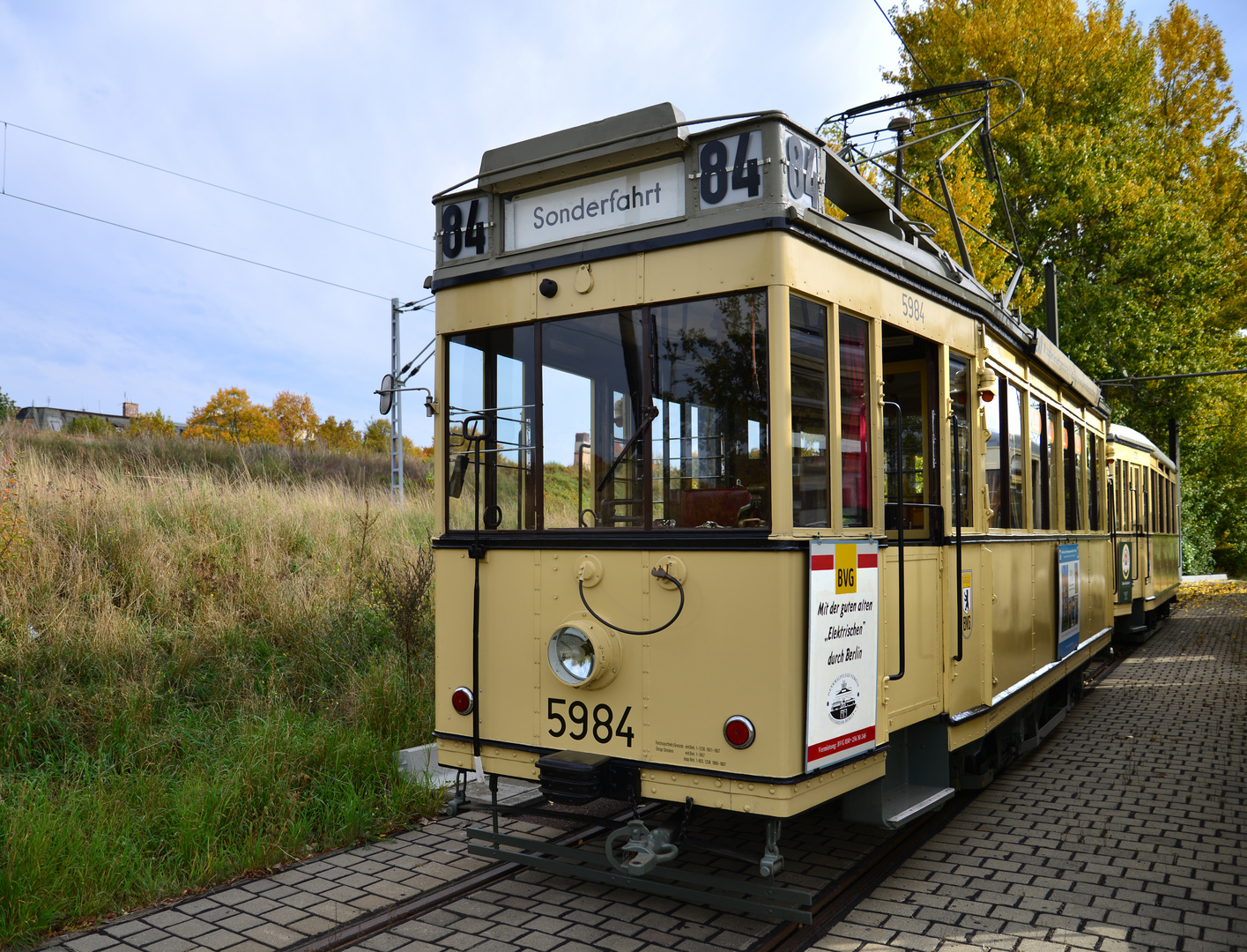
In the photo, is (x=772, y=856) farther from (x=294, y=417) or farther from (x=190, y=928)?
(x=294, y=417)

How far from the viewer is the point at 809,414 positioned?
13.2ft

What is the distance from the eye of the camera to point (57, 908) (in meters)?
4.03

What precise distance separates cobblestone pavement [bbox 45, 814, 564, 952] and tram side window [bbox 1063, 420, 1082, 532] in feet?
18.3

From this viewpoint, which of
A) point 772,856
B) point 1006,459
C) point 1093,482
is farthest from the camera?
point 1093,482

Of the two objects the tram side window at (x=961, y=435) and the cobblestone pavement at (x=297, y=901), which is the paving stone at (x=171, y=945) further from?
the tram side window at (x=961, y=435)

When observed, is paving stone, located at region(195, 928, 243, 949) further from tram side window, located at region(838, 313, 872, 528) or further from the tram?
tram side window, located at region(838, 313, 872, 528)

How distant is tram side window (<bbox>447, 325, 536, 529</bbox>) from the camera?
4.49 metres

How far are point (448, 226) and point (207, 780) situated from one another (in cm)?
344

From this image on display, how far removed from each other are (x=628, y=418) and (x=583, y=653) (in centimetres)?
108

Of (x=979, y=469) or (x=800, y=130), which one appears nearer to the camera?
(x=800, y=130)

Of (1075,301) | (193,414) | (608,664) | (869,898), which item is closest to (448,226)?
(608,664)

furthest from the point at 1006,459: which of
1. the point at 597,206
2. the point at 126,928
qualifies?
the point at 126,928

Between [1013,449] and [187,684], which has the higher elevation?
[1013,449]

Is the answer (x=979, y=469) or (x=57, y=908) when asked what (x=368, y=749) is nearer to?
(x=57, y=908)
